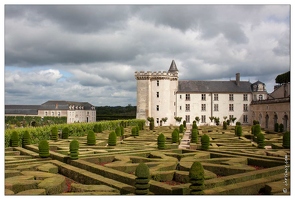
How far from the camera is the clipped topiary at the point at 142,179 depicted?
841 cm

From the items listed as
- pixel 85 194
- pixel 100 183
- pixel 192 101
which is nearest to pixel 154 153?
pixel 100 183

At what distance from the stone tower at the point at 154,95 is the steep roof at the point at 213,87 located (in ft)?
12.2

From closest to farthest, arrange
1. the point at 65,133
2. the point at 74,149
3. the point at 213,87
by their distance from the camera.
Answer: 1. the point at 74,149
2. the point at 65,133
3. the point at 213,87

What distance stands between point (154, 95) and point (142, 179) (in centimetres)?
3914

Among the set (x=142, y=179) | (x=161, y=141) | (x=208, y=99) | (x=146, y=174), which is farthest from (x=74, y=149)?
(x=208, y=99)

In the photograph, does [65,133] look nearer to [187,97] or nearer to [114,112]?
[187,97]

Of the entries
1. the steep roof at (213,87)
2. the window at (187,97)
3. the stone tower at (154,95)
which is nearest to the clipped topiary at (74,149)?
the stone tower at (154,95)

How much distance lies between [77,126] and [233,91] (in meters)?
30.8

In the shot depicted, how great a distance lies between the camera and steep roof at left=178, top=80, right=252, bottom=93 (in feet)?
163

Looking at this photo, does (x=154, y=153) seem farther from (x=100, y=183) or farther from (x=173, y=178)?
(x=100, y=183)

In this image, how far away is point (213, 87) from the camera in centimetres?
5044

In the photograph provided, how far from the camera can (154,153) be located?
15914 mm

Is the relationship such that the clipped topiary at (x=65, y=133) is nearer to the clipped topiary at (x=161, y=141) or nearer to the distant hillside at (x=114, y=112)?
the clipped topiary at (x=161, y=141)

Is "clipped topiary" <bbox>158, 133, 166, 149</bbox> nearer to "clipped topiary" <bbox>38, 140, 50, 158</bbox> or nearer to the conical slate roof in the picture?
"clipped topiary" <bbox>38, 140, 50, 158</bbox>
